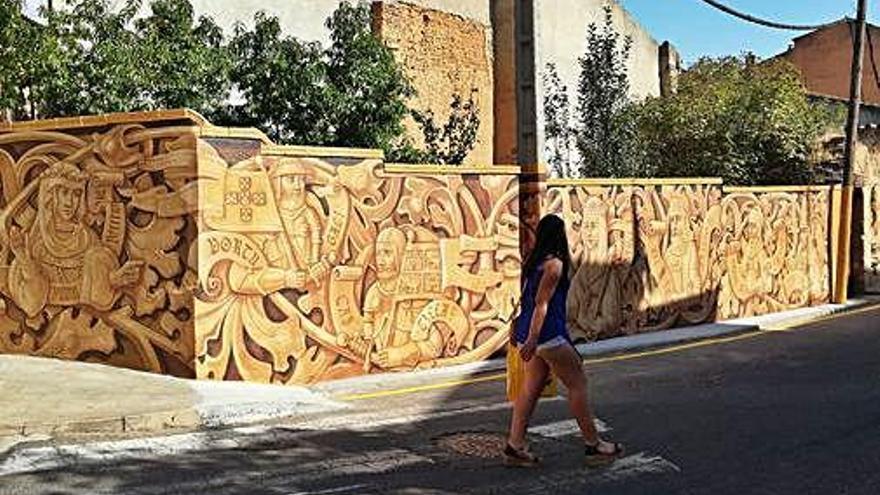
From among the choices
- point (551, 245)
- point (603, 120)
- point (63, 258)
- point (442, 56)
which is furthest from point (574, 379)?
point (442, 56)

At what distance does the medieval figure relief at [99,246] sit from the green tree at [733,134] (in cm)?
1465

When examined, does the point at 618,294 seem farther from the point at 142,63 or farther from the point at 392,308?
the point at 142,63

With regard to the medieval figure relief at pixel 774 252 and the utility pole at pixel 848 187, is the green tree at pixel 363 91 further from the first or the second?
the utility pole at pixel 848 187

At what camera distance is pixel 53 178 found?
9969 mm

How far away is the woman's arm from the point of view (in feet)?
21.6

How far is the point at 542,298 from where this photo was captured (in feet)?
21.6

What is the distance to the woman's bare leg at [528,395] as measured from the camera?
22.1 ft

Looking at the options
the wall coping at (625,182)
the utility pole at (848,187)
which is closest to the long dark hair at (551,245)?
the wall coping at (625,182)

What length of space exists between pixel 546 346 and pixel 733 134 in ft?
57.5

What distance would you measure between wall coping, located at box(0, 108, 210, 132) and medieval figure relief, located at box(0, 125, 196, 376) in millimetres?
89

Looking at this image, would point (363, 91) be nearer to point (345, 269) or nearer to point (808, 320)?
point (345, 269)

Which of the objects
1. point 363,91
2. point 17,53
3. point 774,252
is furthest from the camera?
point 774,252

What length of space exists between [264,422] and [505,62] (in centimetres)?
1961

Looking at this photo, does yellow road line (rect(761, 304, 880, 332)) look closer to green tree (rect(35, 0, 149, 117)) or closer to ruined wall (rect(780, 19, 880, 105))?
green tree (rect(35, 0, 149, 117))
